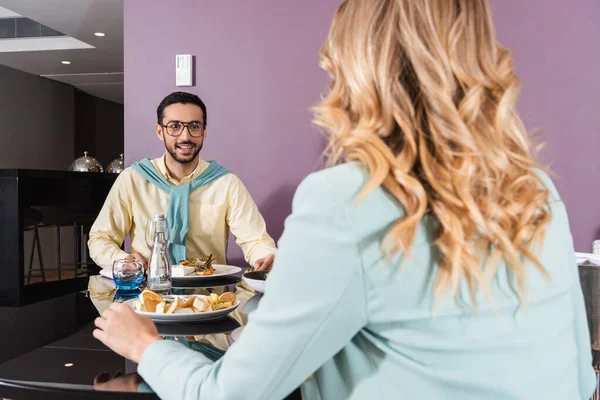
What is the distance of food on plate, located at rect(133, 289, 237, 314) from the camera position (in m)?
1.18

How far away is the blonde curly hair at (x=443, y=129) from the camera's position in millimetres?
654

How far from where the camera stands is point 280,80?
2900 millimetres

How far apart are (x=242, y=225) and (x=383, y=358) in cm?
199

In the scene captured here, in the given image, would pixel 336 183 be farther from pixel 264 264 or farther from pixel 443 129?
pixel 264 264

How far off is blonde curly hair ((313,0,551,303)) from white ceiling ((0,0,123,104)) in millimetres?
4156

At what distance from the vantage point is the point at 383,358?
68cm

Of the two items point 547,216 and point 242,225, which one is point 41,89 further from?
point 547,216

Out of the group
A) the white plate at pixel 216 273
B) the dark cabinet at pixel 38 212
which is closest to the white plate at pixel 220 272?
the white plate at pixel 216 273

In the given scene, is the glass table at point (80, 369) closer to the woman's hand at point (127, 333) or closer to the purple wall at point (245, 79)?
the woman's hand at point (127, 333)

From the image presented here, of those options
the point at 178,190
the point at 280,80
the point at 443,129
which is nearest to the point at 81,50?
the point at 280,80

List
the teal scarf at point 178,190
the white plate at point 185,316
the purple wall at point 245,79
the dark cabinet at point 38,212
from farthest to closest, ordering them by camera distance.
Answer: the purple wall at point 245,79
the teal scarf at point 178,190
the dark cabinet at point 38,212
the white plate at point 185,316

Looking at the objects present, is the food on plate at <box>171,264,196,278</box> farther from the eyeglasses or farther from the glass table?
the eyeglasses

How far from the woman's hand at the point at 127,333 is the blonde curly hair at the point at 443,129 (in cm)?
43

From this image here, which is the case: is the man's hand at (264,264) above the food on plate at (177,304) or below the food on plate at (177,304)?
below
